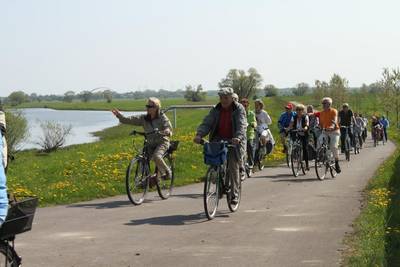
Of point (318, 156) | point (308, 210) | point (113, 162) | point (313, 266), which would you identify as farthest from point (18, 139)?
point (313, 266)

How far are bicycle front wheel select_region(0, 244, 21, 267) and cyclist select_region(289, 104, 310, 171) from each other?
11181mm

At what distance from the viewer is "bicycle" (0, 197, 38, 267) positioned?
Answer: 4766 millimetres

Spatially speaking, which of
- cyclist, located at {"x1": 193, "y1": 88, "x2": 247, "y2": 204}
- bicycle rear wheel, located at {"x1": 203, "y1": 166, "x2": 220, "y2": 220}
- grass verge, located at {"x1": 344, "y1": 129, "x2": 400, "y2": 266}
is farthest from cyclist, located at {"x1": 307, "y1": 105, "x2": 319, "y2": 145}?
bicycle rear wheel, located at {"x1": 203, "y1": 166, "x2": 220, "y2": 220}

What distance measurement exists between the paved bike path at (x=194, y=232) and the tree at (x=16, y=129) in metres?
36.6

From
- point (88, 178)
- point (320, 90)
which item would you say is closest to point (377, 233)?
point (88, 178)

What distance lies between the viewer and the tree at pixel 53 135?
43844 millimetres

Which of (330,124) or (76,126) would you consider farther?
(76,126)

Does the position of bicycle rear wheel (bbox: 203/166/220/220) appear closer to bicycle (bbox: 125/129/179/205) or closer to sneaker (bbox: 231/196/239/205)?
sneaker (bbox: 231/196/239/205)

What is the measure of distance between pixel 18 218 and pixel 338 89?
196 ft

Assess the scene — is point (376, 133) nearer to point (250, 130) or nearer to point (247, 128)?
point (247, 128)

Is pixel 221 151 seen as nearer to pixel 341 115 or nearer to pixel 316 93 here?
Result: pixel 341 115

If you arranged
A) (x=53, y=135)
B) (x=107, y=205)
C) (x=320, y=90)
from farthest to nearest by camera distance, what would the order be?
(x=320, y=90)
(x=53, y=135)
(x=107, y=205)

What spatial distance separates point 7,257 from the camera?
16.6ft

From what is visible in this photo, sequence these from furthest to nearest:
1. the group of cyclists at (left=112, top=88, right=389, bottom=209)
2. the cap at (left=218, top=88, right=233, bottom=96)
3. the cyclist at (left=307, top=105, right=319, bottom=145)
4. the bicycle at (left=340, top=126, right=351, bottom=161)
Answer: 1. the bicycle at (left=340, top=126, right=351, bottom=161)
2. the cyclist at (left=307, top=105, right=319, bottom=145)
3. the group of cyclists at (left=112, top=88, right=389, bottom=209)
4. the cap at (left=218, top=88, right=233, bottom=96)
